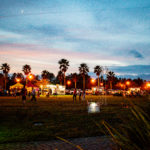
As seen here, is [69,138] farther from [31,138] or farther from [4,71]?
[4,71]

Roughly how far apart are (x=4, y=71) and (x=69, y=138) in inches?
3792

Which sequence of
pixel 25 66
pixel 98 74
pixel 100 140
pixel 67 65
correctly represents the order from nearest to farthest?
pixel 100 140, pixel 67 65, pixel 25 66, pixel 98 74

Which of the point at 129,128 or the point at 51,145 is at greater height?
the point at 129,128

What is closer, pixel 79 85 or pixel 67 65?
pixel 67 65

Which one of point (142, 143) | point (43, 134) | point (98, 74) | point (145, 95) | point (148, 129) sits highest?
point (98, 74)

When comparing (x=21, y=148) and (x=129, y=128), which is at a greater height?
(x=129, y=128)

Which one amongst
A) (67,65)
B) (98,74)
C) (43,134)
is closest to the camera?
(43,134)

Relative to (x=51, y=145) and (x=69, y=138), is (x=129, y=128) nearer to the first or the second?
(x=51, y=145)

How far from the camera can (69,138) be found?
7270 mm

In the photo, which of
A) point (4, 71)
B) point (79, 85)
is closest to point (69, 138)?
point (4, 71)

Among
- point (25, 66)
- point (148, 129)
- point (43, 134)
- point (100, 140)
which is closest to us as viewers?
point (148, 129)

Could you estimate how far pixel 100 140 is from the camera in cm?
700

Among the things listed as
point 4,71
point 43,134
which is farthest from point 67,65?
point 43,134

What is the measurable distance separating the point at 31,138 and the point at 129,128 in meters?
5.57
